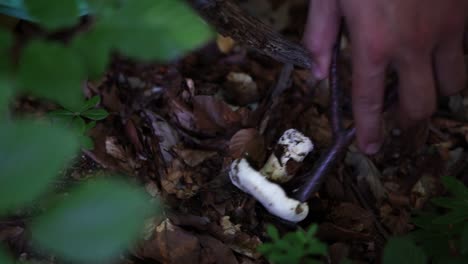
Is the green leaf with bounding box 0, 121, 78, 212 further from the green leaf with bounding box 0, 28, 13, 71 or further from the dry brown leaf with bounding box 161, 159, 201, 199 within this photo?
the dry brown leaf with bounding box 161, 159, 201, 199

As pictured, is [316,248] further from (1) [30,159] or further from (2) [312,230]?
(1) [30,159]

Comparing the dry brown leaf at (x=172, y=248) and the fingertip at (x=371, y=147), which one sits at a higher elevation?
the fingertip at (x=371, y=147)

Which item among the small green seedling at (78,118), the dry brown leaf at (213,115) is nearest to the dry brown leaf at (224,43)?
the dry brown leaf at (213,115)

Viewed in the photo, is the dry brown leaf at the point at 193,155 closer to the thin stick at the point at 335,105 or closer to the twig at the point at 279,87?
the twig at the point at 279,87

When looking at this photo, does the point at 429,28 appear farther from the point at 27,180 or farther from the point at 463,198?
the point at 27,180

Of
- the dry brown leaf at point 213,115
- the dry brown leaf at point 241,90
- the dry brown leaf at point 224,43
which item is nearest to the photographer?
the dry brown leaf at point 213,115

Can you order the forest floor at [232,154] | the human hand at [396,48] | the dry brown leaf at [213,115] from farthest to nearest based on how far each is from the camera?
the dry brown leaf at [213,115] < the forest floor at [232,154] < the human hand at [396,48]

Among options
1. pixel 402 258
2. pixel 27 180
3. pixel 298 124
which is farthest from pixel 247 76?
pixel 27 180
